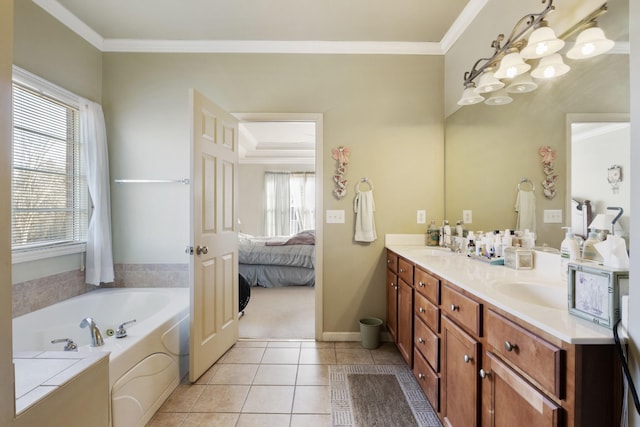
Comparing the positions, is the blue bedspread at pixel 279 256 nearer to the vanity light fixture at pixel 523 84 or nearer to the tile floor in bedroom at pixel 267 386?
the tile floor in bedroom at pixel 267 386

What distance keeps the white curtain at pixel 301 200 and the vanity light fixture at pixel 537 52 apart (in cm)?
567

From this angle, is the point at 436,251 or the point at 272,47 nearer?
the point at 436,251

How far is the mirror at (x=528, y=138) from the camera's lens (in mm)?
1209

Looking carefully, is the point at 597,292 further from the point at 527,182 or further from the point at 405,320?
the point at 405,320

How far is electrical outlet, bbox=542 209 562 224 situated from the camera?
4.85ft

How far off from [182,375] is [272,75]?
8.31ft

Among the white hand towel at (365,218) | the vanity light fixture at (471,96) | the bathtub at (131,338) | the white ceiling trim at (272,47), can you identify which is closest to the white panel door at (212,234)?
the bathtub at (131,338)

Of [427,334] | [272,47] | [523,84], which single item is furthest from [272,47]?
[427,334]

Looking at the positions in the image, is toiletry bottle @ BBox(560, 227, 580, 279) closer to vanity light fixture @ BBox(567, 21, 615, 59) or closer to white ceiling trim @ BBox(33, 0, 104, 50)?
vanity light fixture @ BBox(567, 21, 615, 59)

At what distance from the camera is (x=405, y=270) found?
7.30ft

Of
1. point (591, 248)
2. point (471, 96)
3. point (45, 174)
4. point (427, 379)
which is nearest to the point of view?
point (591, 248)

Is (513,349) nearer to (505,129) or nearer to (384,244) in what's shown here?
(505,129)

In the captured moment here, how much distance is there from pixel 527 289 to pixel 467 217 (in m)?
1.09

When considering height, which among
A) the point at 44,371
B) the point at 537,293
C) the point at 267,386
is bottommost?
the point at 267,386
